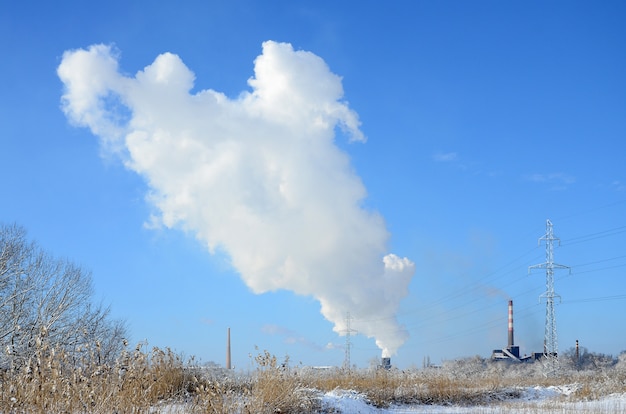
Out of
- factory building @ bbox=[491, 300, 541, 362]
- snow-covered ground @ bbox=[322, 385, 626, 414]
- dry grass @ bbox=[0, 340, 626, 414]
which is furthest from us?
factory building @ bbox=[491, 300, 541, 362]

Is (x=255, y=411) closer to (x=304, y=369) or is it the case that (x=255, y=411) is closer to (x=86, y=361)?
(x=86, y=361)

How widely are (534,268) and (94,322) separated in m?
29.2

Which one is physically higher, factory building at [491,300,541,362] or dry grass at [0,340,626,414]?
dry grass at [0,340,626,414]

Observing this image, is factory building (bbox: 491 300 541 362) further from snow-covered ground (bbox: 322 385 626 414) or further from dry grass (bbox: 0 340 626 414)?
snow-covered ground (bbox: 322 385 626 414)

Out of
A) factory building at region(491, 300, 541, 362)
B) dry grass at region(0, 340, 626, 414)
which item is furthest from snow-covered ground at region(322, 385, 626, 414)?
factory building at region(491, 300, 541, 362)

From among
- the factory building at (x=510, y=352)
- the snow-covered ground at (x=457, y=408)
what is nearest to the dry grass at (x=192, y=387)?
the snow-covered ground at (x=457, y=408)

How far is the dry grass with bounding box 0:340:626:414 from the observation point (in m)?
7.07

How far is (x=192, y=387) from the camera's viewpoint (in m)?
15.2

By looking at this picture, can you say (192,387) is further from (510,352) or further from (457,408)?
(510,352)

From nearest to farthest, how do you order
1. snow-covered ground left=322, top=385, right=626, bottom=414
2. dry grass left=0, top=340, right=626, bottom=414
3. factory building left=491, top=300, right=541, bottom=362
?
1. dry grass left=0, top=340, right=626, bottom=414
2. snow-covered ground left=322, top=385, right=626, bottom=414
3. factory building left=491, top=300, right=541, bottom=362

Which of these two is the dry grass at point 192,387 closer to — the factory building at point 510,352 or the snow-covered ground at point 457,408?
the snow-covered ground at point 457,408

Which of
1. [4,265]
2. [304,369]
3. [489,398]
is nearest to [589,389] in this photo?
[489,398]

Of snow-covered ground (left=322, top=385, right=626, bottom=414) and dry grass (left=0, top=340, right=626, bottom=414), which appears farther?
snow-covered ground (left=322, top=385, right=626, bottom=414)

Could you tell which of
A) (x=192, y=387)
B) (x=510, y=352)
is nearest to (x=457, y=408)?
Answer: (x=192, y=387)
